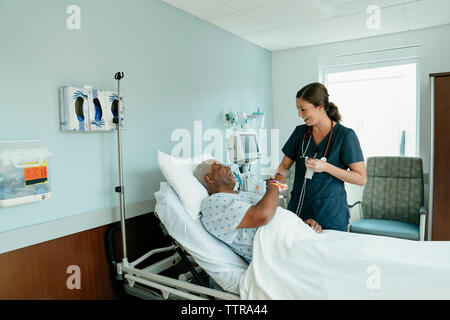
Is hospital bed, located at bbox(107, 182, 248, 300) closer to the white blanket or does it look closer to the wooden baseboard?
the white blanket

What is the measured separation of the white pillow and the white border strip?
46 centimetres

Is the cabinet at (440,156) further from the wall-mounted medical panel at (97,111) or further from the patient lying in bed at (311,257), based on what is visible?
the wall-mounted medical panel at (97,111)

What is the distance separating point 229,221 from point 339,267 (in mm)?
524

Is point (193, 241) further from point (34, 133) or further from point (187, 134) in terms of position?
point (187, 134)

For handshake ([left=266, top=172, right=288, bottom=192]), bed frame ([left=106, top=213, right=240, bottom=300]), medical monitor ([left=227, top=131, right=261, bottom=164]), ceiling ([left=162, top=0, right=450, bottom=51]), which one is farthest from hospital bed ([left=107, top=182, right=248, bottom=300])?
ceiling ([left=162, top=0, right=450, bottom=51])

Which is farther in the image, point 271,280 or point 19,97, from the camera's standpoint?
point 19,97

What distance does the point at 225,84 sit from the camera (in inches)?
123

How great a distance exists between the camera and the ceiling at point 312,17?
257cm

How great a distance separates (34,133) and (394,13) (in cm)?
276

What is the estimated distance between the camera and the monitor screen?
2883 millimetres

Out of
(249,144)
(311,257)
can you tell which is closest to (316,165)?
(311,257)

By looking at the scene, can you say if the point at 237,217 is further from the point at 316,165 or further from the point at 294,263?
the point at 316,165

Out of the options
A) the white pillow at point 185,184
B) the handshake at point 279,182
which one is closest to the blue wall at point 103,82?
the white pillow at point 185,184

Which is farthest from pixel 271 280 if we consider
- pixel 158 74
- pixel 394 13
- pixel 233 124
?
pixel 394 13
